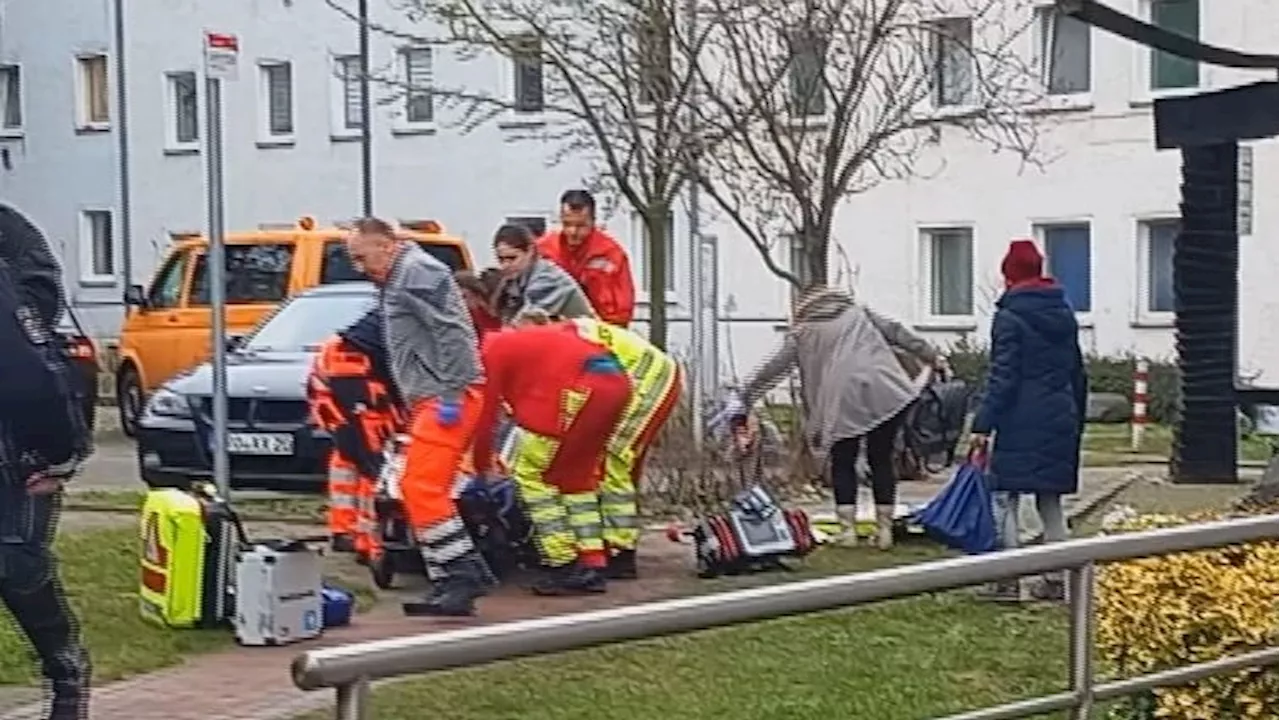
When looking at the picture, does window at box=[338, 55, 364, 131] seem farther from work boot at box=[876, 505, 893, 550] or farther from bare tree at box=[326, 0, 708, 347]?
work boot at box=[876, 505, 893, 550]

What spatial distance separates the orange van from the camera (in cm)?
2302

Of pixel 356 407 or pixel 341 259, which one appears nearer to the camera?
pixel 356 407

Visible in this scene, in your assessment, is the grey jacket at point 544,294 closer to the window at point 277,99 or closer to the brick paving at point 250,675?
the brick paving at point 250,675

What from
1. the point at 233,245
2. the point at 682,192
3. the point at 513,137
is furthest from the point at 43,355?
the point at 513,137

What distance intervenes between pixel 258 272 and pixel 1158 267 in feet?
48.9

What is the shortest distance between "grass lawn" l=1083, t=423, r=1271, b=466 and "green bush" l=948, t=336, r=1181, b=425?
3.37ft

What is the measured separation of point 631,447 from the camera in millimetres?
11977

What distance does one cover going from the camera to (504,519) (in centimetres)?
1170

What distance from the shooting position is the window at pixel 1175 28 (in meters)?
33.5

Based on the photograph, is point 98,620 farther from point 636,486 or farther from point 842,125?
point 842,125

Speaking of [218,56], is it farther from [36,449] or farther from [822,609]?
[822,609]

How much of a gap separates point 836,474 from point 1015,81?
66.2ft

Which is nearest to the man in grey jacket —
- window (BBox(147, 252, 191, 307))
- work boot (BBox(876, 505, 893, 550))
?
work boot (BBox(876, 505, 893, 550))

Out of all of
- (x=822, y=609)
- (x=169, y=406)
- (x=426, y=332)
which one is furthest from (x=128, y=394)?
(x=822, y=609)
